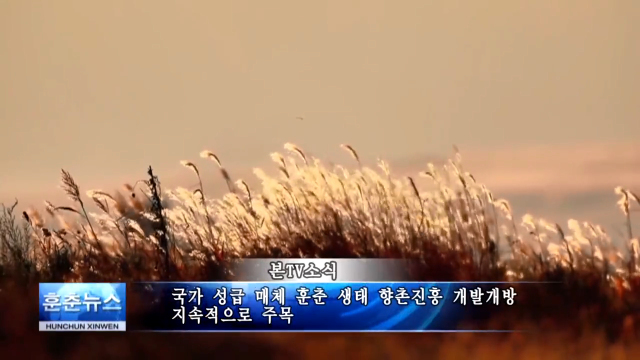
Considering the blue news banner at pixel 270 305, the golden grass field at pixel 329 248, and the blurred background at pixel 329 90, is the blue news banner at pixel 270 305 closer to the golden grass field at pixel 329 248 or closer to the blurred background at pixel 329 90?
the golden grass field at pixel 329 248

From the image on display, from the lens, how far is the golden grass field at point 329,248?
2.32 metres

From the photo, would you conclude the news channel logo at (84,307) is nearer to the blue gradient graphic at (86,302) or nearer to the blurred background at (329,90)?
the blue gradient graphic at (86,302)

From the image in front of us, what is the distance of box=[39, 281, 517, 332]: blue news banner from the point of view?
7.65 ft

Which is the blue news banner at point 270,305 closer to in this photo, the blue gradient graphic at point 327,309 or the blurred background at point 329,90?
the blue gradient graphic at point 327,309

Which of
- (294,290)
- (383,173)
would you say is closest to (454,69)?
(383,173)

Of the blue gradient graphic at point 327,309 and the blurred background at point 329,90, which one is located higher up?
the blurred background at point 329,90

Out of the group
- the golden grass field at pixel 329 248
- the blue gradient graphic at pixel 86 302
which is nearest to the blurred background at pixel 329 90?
the golden grass field at pixel 329 248

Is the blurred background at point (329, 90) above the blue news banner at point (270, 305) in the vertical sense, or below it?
above

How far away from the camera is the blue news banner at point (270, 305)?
7.65 ft

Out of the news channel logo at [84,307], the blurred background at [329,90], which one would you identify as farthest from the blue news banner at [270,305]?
the blurred background at [329,90]

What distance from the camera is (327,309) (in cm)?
235

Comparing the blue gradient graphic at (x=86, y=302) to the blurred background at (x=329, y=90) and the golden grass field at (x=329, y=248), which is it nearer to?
the golden grass field at (x=329, y=248)

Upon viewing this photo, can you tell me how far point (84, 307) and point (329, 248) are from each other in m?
0.86

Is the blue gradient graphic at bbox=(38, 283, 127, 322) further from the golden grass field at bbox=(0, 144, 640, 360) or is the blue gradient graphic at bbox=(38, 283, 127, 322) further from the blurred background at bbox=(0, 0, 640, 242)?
the blurred background at bbox=(0, 0, 640, 242)
